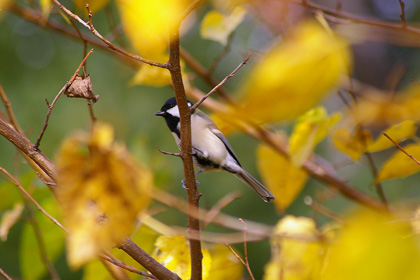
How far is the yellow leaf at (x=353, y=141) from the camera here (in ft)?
2.95

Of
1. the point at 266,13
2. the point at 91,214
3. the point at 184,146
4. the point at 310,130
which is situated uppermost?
the point at 266,13

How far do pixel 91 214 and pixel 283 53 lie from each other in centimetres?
23

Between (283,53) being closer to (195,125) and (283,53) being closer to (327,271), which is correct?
(327,271)

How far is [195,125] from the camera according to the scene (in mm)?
1756

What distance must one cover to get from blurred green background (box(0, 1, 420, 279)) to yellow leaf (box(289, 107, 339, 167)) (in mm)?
2333

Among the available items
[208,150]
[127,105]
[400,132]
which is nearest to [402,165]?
[400,132]

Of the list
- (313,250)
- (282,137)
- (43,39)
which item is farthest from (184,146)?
(43,39)

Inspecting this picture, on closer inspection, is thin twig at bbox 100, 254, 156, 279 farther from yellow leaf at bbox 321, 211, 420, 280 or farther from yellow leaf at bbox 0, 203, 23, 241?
yellow leaf at bbox 321, 211, 420, 280

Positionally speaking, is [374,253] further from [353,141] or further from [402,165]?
[353,141]

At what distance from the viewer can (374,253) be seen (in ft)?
0.93

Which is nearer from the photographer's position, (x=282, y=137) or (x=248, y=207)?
(x=282, y=137)

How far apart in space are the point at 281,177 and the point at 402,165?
0.32 m

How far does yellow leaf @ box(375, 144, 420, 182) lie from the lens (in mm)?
720

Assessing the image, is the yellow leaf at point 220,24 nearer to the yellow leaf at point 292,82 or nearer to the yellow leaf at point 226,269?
the yellow leaf at point 226,269
